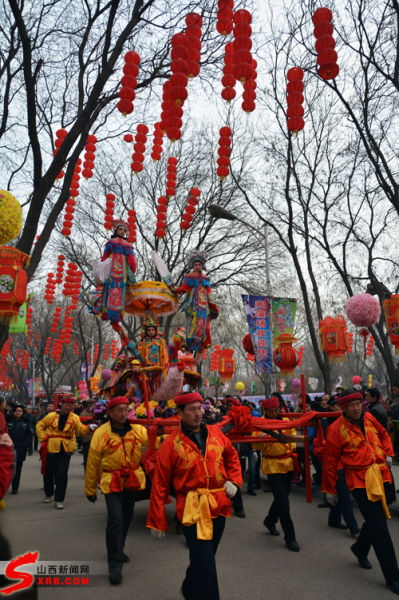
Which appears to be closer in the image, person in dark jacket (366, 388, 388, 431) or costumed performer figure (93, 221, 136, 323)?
person in dark jacket (366, 388, 388, 431)

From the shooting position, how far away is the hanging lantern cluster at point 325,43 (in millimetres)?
5918

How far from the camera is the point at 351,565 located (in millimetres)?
4730

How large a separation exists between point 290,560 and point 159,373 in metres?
3.44

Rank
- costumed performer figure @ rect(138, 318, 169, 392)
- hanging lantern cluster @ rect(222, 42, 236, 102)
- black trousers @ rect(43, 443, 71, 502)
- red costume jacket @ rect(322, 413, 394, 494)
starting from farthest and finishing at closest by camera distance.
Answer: black trousers @ rect(43, 443, 71, 502) < costumed performer figure @ rect(138, 318, 169, 392) < hanging lantern cluster @ rect(222, 42, 236, 102) < red costume jacket @ rect(322, 413, 394, 494)

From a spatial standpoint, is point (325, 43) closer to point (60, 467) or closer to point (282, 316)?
point (282, 316)

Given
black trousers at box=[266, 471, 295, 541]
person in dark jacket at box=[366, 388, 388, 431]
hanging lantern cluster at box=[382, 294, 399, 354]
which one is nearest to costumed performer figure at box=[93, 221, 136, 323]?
black trousers at box=[266, 471, 295, 541]

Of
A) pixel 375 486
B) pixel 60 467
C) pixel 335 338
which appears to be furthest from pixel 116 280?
pixel 335 338

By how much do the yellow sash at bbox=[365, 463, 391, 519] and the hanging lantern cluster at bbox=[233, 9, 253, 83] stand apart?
205 inches

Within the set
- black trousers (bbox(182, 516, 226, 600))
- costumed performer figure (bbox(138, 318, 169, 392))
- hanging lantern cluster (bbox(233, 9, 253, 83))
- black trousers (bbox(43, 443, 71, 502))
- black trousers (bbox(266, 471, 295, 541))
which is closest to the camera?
black trousers (bbox(182, 516, 226, 600))

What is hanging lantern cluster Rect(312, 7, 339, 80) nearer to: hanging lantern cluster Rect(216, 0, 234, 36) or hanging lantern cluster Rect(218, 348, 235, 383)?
hanging lantern cluster Rect(216, 0, 234, 36)

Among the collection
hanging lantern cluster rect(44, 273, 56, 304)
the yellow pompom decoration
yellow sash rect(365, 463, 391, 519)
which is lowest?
yellow sash rect(365, 463, 391, 519)

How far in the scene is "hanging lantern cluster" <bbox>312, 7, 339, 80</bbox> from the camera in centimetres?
592

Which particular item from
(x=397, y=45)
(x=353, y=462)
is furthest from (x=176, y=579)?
(x=397, y=45)

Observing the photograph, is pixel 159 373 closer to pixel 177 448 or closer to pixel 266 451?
pixel 266 451
